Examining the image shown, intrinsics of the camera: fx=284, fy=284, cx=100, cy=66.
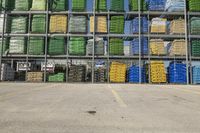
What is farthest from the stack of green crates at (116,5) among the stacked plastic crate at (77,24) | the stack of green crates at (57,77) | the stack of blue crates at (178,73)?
the stack of green crates at (57,77)

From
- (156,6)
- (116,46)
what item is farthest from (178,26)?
(116,46)

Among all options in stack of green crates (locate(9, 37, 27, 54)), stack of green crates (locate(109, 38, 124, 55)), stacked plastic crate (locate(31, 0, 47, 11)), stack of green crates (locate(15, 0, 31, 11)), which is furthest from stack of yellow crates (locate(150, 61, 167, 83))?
stack of green crates (locate(15, 0, 31, 11))

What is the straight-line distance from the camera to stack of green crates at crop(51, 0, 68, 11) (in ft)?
81.7

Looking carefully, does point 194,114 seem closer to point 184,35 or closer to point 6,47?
point 184,35

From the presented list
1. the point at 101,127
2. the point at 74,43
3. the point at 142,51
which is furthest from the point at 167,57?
the point at 101,127

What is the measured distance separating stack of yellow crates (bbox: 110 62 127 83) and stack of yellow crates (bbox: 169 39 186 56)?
418 cm

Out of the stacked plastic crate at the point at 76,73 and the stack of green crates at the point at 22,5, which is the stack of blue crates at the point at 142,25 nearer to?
the stacked plastic crate at the point at 76,73

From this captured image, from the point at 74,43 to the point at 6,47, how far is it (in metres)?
5.92

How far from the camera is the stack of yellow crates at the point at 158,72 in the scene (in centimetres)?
2307

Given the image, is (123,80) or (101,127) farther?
(123,80)

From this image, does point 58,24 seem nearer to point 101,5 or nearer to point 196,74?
point 101,5

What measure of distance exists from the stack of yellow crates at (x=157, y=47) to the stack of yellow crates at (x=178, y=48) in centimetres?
76

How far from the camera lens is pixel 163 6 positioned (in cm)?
2497

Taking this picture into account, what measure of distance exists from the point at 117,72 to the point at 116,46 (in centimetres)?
A: 228
